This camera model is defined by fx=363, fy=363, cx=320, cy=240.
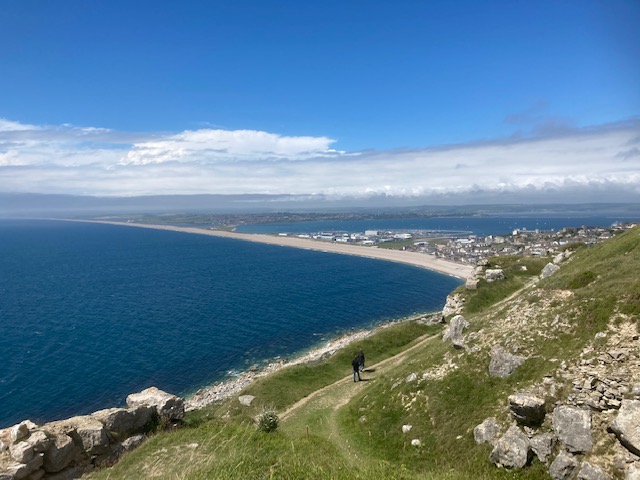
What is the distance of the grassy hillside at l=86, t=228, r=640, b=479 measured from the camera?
14.9 m

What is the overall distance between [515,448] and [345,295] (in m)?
96.2

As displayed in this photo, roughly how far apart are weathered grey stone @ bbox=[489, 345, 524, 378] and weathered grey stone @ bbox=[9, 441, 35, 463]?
85.3ft

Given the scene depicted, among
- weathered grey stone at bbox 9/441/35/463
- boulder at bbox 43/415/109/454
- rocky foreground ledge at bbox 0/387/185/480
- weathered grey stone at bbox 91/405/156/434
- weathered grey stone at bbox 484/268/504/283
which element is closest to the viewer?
weathered grey stone at bbox 9/441/35/463

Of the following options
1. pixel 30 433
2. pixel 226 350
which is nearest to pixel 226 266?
pixel 226 350

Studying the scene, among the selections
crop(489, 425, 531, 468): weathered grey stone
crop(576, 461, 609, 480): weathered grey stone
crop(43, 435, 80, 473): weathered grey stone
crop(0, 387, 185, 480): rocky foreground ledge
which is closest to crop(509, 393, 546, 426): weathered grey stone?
crop(489, 425, 531, 468): weathered grey stone

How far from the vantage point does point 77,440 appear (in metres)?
20.6

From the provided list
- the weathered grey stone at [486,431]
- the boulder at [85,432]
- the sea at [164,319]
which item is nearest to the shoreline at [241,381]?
the sea at [164,319]

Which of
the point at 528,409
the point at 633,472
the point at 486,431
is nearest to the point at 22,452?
the point at 486,431

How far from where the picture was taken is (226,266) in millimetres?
169000

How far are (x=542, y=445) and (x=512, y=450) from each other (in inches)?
54.2

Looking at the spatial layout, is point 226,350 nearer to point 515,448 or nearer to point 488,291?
point 488,291

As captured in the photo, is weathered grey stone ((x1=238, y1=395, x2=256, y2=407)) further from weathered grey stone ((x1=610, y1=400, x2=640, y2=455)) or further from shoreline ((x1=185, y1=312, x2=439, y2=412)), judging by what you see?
weathered grey stone ((x1=610, y1=400, x2=640, y2=455))

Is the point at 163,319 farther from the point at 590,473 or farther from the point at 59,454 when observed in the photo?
the point at 590,473

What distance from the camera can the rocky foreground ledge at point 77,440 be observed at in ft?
59.8
